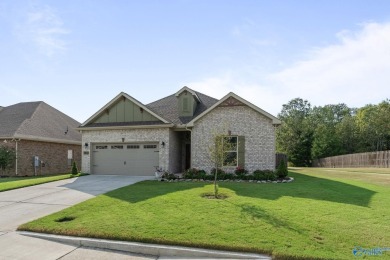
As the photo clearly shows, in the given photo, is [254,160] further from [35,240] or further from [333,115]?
[333,115]

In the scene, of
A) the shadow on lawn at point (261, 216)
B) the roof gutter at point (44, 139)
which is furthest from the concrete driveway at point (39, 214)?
the roof gutter at point (44, 139)

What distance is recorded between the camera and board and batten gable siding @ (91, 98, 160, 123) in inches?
797

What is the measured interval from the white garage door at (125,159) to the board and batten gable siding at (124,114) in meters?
1.70

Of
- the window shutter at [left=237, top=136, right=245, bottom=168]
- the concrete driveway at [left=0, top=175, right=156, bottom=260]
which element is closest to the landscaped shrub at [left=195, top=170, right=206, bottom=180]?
the window shutter at [left=237, top=136, right=245, bottom=168]

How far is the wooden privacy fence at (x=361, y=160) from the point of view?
115 ft

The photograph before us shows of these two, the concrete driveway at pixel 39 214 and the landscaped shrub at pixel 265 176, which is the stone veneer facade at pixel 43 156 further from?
the landscaped shrub at pixel 265 176

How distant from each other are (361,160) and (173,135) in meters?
30.6

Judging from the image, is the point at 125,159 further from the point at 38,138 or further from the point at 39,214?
the point at 39,214

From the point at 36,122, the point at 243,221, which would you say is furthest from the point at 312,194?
the point at 36,122

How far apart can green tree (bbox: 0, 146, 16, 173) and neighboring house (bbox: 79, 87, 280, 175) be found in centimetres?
532

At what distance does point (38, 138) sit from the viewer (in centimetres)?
2300

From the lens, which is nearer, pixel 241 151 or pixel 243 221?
pixel 243 221

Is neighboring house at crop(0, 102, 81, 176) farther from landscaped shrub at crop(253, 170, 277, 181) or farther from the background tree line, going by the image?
the background tree line

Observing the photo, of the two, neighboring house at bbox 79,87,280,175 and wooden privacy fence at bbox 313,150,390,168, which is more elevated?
neighboring house at bbox 79,87,280,175
